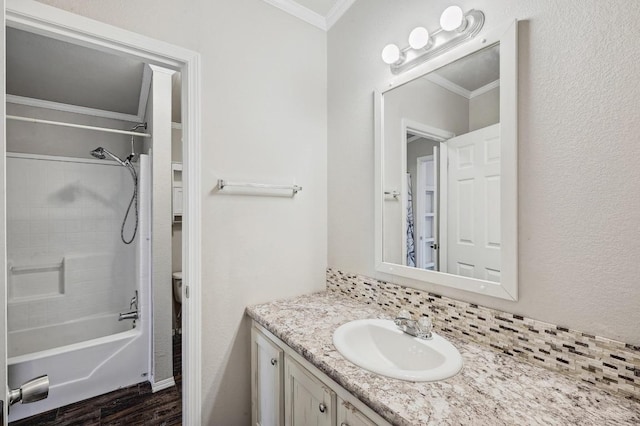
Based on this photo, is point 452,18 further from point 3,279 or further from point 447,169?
point 3,279

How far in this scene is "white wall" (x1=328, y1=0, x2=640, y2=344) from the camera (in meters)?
0.80

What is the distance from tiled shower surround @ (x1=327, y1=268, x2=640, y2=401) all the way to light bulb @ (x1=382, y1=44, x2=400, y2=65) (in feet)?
3.54

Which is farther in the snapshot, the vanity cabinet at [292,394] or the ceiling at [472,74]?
the ceiling at [472,74]

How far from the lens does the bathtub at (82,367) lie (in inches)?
74.0

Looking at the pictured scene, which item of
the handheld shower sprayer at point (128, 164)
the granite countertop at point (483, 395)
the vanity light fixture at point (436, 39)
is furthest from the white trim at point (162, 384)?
the vanity light fixture at point (436, 39)

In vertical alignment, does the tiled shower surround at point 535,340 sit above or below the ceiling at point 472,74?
below

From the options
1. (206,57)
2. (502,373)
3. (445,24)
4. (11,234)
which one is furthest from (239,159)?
(11,234)

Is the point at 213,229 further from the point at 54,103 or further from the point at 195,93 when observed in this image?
the point at 54,103

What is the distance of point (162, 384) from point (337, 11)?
2.85 meters

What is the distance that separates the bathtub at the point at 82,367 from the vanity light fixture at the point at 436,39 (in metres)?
2.55

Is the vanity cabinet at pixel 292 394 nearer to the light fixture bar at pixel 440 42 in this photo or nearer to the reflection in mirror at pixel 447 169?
the reflection in mirror at pixel 447 169

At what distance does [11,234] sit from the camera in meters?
2.72

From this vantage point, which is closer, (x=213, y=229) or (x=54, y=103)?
(x=213, y=229)

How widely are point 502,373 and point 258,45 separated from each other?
72.0 inches
